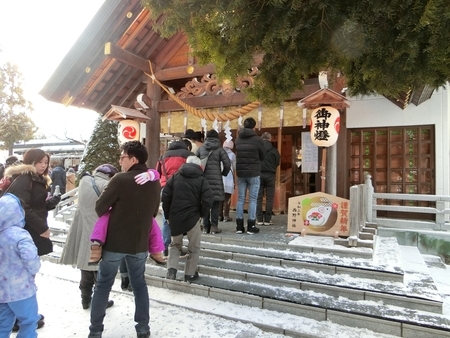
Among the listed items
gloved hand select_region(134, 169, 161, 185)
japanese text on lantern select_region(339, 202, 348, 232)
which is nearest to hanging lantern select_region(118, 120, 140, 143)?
gloved hand select_region(134, 169, 161, 185)

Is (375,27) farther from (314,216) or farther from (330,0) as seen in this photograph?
(314,216)

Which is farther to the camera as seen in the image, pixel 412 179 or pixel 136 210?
pixel 412 179

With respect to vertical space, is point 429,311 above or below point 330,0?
below

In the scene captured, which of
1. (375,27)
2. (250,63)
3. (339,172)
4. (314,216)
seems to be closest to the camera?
(375,27)

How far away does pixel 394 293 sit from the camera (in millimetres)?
3875

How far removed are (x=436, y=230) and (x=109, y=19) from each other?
9.29m

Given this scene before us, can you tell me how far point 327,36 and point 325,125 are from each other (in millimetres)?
3861

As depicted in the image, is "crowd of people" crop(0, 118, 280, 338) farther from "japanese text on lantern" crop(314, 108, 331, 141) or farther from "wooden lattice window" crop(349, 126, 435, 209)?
"wooden lattice window" crop(349, 126, 435, 209)

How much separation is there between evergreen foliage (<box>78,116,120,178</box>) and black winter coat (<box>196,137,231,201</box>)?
710 cm

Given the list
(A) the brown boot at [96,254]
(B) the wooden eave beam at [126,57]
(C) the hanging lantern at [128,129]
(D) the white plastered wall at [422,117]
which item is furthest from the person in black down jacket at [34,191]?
(D) the white plastered wall at [422,117]

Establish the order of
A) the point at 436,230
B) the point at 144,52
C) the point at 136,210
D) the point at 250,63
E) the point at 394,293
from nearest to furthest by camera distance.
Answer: the point at 250,63 < the point at 136,210 < the point at 394,293 < the point at 436,230 < the point at 144,52

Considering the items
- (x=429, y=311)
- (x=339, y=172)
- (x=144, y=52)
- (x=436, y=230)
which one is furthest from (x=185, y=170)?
(x=436, y=230)

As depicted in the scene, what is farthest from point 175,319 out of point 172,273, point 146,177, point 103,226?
point 146,177

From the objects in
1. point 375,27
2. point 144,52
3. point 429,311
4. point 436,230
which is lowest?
point 429,311
